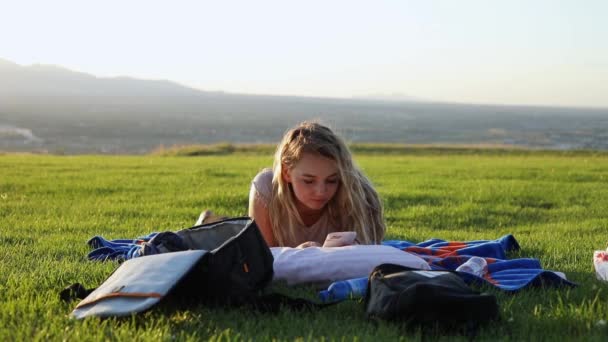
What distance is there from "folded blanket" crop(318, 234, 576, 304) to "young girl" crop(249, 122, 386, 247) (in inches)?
23.3

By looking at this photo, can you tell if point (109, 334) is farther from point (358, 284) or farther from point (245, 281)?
point (358, 284)

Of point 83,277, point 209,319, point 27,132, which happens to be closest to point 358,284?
point 209,319

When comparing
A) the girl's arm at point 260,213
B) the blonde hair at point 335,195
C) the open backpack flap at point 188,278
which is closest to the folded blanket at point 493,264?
the blonde hair at point 335,195

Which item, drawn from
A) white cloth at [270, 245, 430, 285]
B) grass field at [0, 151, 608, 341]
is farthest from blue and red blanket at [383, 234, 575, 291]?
white cloth at [270, 245, 430, 285]

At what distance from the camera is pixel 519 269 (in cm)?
507

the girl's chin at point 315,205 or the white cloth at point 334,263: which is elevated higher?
the girl's chin at point 315,205

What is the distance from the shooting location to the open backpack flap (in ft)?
11.8

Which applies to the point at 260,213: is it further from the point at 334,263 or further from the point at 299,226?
the point at 334,263

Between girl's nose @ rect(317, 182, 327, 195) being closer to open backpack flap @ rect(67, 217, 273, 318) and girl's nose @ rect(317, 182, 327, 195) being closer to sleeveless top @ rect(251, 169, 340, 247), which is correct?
sleeveless top @ rect(251, 169, 340, 247)

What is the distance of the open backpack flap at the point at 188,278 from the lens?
3.60 meters

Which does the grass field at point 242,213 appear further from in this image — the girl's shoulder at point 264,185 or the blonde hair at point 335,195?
Result: the girl's shoulder at point 264,185

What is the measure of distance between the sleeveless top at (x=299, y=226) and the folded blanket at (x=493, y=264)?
785 millimetres

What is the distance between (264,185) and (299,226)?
45cm

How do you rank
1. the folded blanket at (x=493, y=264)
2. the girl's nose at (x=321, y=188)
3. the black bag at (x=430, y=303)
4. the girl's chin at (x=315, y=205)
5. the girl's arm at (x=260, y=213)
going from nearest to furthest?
the black bag at (x=430, y=303) < the folded blanket at (x=493, y=264) < the girl's nose at (x=321, y=188) < the girl's chin at (x=315, y=205) < the girl's arm at (x=260, y=213)
